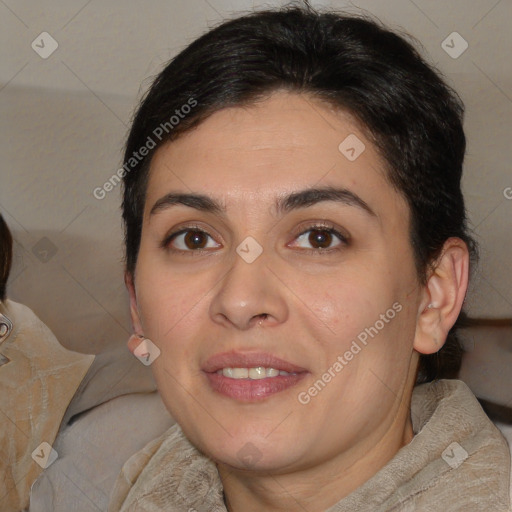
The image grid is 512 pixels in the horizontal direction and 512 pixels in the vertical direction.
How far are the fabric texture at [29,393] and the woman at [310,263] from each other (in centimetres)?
43

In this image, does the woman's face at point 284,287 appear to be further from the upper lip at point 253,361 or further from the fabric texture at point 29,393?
the fabric texture at point 29,393

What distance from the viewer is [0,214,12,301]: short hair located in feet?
4.64

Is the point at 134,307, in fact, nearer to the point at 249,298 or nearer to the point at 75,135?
the point at 249,298

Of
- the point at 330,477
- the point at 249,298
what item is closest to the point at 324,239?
the point at 249,298

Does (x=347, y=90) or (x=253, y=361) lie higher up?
(x=347, y=90)

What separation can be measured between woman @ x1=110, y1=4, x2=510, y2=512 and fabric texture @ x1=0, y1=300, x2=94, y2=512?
425 millimetres

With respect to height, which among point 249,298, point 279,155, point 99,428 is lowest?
point 99,428

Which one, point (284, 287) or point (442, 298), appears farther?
point (442, 298)

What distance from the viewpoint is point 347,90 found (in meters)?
0.96

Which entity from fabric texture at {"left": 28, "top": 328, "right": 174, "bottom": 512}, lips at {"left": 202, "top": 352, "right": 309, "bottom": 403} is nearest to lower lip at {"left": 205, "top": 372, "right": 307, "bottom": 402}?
lips at {"left": 202, "top": 352, "right": 309, "bottom": 403}

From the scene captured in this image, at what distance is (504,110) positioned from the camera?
1.29 meters

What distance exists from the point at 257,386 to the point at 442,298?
243 mm

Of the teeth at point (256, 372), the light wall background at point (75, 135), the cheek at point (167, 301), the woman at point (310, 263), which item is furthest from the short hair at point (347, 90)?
the light wall background at point (75, 135)

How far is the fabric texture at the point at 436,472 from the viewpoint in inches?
36.6
